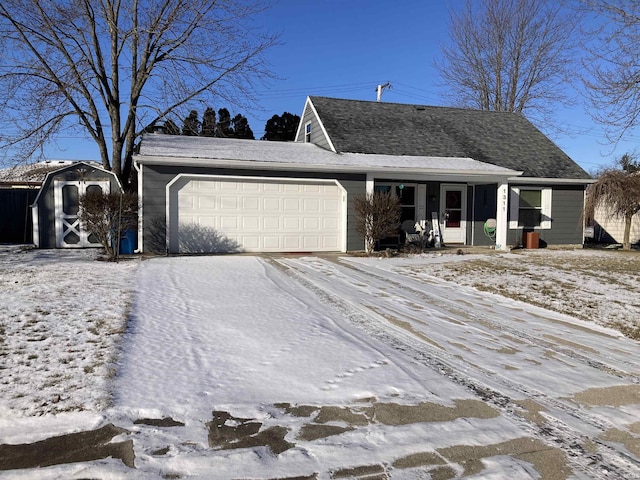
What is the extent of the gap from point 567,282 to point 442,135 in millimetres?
9792

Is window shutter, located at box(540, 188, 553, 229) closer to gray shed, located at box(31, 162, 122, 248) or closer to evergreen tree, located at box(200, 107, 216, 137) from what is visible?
gray shed, located at box(31, 162, 122, 248)

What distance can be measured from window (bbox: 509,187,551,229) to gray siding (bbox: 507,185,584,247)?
219 mm

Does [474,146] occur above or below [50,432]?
above

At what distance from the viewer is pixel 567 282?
28.5ft

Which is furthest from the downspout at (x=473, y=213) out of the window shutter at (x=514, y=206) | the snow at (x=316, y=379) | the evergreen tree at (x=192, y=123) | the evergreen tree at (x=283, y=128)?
the evergreen tree at (x=283, y=128)

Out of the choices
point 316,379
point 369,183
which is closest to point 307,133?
point 369,183

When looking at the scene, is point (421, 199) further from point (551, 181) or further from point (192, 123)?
point (192, 123)

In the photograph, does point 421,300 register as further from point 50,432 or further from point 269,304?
point 50,432

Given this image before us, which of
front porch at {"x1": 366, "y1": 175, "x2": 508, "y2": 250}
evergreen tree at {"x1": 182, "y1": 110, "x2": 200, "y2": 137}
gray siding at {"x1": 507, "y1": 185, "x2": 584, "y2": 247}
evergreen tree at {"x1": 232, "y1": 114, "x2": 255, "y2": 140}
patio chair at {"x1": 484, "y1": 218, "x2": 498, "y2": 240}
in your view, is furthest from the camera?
evergreen tree at {"x1": 232, "y1": 114, "x2": 255, "y2": 140}

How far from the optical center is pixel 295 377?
385cm

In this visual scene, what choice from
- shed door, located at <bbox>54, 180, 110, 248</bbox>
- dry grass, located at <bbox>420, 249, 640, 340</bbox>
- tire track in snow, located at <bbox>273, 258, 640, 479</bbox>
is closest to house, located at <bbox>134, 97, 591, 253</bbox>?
shed door, located at <bbox>54, 180, 110, 248</bbox>

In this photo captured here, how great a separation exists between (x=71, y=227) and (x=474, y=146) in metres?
13.8

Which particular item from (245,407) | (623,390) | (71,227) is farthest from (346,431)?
(71,227)

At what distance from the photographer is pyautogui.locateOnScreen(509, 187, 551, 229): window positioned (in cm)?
1561
